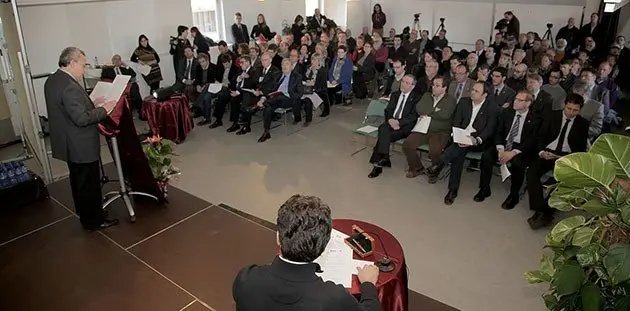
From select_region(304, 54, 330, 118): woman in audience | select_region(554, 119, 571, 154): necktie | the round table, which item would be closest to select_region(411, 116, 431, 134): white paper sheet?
select_region(554, 119, 571, 154): necktie

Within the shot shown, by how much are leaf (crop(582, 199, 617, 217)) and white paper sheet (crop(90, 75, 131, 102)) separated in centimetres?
347

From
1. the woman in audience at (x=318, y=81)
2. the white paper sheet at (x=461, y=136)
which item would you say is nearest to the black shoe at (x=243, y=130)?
the woman in audience at (x=318, y=81)

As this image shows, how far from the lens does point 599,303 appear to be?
1713 millimetres

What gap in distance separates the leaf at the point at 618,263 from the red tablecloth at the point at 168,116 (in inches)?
247

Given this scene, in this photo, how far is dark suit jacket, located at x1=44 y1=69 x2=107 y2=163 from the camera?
383cm

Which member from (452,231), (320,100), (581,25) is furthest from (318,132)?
(581,25)

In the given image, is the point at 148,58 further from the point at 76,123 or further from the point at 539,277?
the point at 539,277

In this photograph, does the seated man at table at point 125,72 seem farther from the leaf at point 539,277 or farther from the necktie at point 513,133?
the leaf at point 539,277

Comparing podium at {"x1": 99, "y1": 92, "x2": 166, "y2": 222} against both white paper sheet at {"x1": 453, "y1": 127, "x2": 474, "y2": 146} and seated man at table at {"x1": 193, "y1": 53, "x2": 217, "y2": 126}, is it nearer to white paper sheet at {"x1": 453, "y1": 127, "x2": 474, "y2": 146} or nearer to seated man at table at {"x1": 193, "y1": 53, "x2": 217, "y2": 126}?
white paper sheet at {"x1": 453, "y1": 127, "x2": 474, "y2": 146}

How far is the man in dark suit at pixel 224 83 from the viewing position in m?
7.98

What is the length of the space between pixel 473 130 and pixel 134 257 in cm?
371

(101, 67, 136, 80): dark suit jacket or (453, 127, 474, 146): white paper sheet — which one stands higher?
(101, 67, 136, 80): dark suit jacket

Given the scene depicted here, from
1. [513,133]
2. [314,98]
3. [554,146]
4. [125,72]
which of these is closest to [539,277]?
[554,146]

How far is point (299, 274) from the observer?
5.67ft
